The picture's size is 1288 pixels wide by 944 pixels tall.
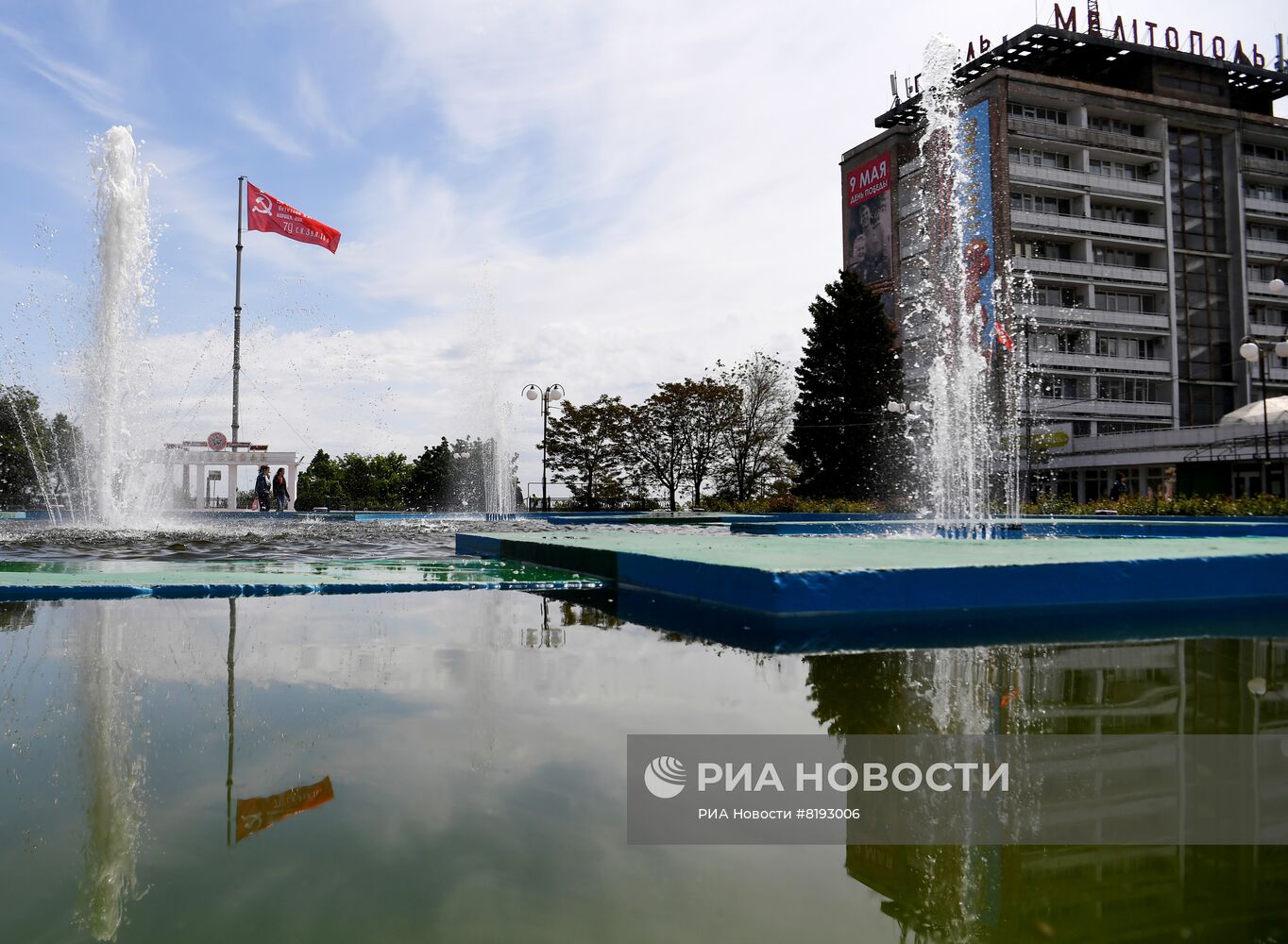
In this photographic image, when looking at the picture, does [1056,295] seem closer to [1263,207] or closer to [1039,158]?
[1039,158]

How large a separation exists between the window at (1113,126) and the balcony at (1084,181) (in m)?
2.91

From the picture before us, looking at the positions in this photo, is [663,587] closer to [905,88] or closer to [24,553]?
[24,553]

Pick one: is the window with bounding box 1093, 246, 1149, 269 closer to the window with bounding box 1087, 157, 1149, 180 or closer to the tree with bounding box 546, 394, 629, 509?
the window with bounding box 1087, 157, 1149, 180

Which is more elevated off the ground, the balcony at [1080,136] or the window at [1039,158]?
the balcony at [1080,136]

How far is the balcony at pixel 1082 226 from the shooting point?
49.6 m

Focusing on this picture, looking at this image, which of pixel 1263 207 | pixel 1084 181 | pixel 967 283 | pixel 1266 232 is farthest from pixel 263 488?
pixel 1266 232

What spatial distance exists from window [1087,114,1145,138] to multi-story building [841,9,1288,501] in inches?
4.1

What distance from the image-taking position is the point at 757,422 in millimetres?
42219

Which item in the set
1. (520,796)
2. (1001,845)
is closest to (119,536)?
(520,796)

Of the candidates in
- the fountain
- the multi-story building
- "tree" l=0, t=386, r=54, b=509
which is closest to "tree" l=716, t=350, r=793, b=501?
the fountain

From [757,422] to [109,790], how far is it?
4035cm

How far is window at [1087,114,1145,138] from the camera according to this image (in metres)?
52.7

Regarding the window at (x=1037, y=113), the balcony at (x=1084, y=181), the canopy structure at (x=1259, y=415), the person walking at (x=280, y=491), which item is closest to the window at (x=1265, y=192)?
the balcony at (x=1084, y=181)

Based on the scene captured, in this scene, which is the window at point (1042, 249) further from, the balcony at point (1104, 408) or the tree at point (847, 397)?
the tree at point (847, 397)
